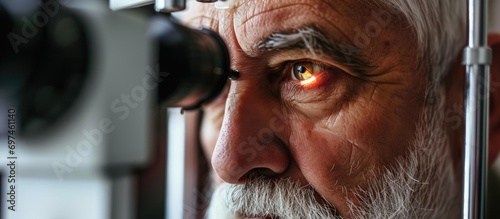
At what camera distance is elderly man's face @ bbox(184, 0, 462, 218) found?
0.68 m

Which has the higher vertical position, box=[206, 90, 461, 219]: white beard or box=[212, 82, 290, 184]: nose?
box=[212, 82, 290, 184]: nose

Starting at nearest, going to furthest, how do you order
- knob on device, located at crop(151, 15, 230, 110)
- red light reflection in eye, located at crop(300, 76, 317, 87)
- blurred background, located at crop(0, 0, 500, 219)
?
blurred background, located at crop(0, 0, 500, 219), knob on device, located at crop(151, 15, 230, 110), red light reflection in eye, located at crop(300, 76, 317, 87)

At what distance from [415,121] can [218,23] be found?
0.26 m

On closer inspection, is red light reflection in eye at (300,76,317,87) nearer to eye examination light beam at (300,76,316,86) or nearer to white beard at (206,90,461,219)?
eye examination light beam at (300,76,316,86)

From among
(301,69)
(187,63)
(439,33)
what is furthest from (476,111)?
(187,63)

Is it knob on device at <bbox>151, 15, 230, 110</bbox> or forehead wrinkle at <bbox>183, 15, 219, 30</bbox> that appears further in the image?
forehead wrinkle at <bbox>183, 15, 219, 30</bbox>

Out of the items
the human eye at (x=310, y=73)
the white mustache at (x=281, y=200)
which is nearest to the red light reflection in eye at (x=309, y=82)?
the human eye at (x=310, y=73)

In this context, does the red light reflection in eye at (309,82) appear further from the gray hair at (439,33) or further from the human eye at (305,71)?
the gray hair at (439,33)

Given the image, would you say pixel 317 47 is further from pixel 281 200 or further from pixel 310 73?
pixel 281 200

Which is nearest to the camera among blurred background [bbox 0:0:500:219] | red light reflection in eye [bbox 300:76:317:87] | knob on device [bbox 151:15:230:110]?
blurred background [bbox 0:0:500:219]

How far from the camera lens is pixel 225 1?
0.70 m

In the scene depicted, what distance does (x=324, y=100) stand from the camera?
70 centimetres

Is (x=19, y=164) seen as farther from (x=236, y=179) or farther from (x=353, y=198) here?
(x=353, y=198)

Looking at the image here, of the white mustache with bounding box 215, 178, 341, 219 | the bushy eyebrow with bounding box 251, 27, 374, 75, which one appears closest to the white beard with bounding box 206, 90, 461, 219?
the white mustache with bounding box 215, 178, 341, 219
